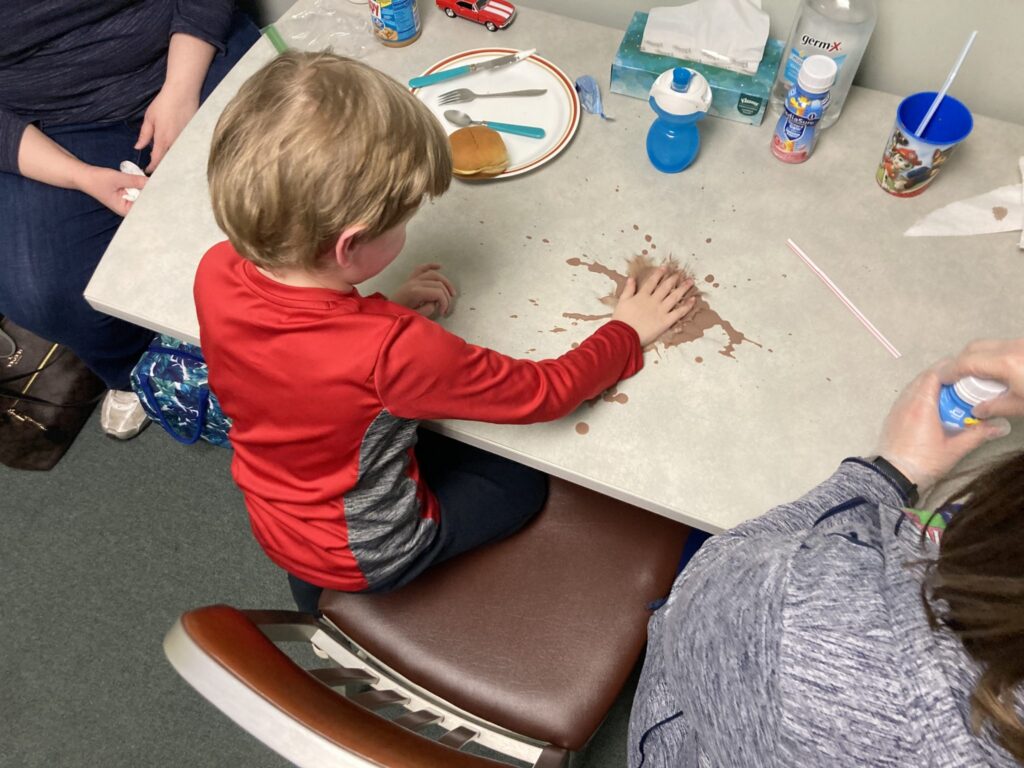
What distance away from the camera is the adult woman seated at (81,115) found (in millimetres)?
1328

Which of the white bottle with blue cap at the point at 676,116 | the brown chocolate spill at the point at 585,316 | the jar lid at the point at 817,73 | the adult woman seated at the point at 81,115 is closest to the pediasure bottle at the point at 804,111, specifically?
the jar lid at the point at 817,73

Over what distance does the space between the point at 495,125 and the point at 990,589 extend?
83cm

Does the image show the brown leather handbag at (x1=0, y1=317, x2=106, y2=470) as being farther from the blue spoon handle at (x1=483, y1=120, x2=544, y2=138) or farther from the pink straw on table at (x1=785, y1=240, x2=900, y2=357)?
the pink straw on table at (x1=785, y1=240, x2=900, y2=357)

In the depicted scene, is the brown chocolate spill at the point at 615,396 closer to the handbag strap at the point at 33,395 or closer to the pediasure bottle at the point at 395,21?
the pediasure bottle at the point at 395,21

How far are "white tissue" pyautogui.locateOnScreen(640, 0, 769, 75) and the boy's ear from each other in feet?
1.83

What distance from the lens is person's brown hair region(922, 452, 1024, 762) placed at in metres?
0.49

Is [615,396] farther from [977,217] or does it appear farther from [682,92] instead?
[977,217]


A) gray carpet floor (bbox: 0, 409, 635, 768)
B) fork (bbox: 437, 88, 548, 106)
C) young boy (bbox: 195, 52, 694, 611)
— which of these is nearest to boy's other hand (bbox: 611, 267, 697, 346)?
young boy (bbox: 195, 52, 694, 611)

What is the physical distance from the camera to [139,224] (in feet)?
3.38

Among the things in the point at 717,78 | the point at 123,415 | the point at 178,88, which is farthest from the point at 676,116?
the point at 123,415

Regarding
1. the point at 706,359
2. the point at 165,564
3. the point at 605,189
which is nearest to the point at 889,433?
the point at 706,359

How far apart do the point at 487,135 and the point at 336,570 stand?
1.99ft

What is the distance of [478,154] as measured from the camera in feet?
3.34

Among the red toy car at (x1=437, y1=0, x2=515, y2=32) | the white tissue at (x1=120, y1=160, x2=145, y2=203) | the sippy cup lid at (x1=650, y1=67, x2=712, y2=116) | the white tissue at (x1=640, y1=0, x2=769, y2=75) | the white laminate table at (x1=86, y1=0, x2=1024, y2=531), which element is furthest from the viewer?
the white tissue at (x1=120, y1=160, x2=145, y2=203)
